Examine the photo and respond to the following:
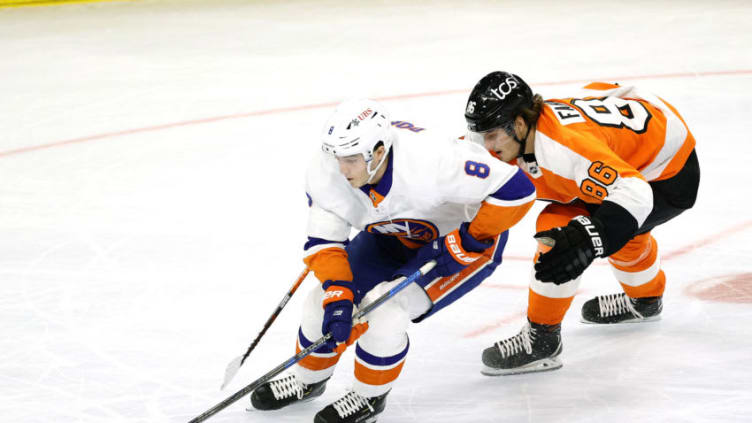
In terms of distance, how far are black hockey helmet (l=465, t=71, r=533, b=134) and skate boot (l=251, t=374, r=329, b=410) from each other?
1.01 meters

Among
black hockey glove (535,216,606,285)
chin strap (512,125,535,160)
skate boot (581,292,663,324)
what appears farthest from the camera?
skate boot (581,292,663,324)

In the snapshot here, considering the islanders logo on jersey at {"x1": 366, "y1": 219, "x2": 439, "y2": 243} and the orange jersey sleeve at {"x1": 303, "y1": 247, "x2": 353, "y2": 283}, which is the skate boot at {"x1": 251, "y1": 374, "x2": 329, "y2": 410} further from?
the islanders logo on jersey at {"x1": 366, "y1": 219, "x2": 439, "y2": 243}

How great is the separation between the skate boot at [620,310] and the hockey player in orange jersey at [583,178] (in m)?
0.01

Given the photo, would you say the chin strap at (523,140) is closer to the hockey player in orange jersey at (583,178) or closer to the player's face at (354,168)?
the hockey player in orange jersey at (583,178)

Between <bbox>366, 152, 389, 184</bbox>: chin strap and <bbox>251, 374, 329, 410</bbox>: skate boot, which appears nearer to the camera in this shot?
<bbox>366, 152, 389, 184</bbox>: chin strap

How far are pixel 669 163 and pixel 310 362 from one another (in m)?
1.44

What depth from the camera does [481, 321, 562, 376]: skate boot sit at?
11.0ft

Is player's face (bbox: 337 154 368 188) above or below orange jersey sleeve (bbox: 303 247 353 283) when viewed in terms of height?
above

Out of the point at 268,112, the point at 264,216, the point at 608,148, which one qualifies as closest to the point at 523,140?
the point at 608,148

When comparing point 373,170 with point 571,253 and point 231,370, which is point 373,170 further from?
point 231,370

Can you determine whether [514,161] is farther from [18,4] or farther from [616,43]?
[18,4]

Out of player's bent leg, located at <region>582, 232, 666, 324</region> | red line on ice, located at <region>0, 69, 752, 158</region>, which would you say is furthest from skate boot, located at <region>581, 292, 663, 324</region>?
red line on ice, located at <region>0, 69, 752, 158</region>

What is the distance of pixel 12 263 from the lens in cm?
441

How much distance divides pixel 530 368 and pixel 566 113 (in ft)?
2.94
